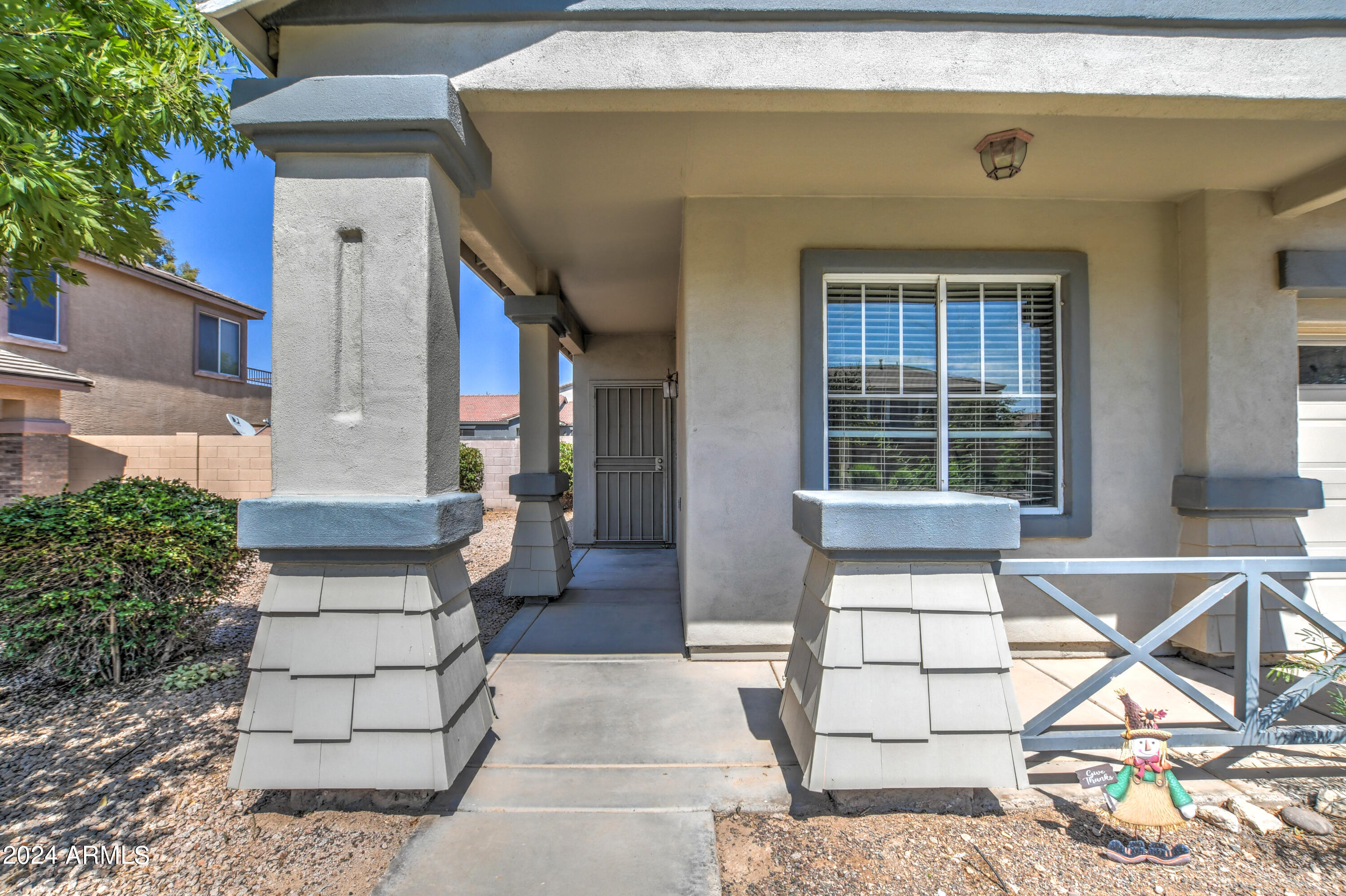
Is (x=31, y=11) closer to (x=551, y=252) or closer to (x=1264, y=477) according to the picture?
(x=551, y=252)

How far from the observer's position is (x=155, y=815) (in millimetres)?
2318

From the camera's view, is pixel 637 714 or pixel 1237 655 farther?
pixel 637 714

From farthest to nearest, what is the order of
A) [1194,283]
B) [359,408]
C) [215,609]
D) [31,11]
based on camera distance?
1. [215,609]
2. [1194,283]
3. [31,11]
4. [359,408]

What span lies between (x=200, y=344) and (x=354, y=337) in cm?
1593

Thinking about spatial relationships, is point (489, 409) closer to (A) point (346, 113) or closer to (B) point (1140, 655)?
(A) point (346, 113)

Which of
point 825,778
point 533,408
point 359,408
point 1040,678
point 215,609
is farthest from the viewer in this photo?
point 533,408

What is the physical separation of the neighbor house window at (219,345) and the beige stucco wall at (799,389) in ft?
51.5

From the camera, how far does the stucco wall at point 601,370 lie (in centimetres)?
848

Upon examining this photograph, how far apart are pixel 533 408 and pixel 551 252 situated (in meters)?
1.46

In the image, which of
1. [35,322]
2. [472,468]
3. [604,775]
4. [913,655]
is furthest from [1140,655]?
[35,322]

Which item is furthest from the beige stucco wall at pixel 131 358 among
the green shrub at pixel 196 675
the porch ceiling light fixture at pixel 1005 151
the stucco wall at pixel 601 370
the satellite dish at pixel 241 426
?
the porch ceiling light fixture at pixel 1005 151

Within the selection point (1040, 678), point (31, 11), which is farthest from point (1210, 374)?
point (31, 11)

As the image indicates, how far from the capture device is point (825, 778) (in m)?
2.19

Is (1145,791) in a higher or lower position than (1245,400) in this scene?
lower
